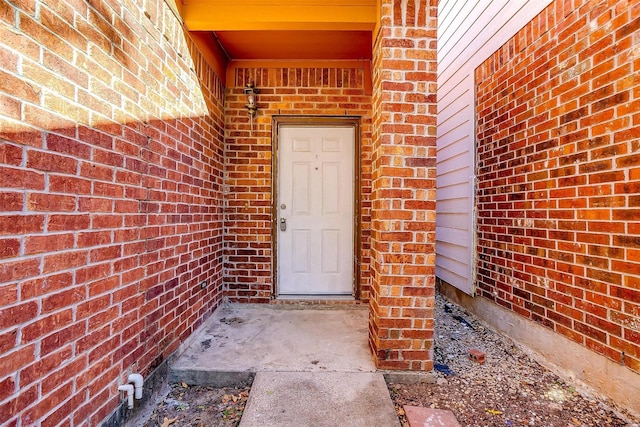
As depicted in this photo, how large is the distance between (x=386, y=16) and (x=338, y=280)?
98.0 inches

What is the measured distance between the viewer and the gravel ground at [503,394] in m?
1.73

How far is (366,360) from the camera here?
218 cm

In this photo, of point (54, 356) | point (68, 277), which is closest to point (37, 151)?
point (68, 277)

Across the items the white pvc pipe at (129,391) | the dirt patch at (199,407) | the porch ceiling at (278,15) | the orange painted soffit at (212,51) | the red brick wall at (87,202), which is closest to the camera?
the red brick wall at (87,202)

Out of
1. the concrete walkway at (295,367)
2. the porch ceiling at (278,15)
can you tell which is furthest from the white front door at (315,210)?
the porch ceiling at (278,15)

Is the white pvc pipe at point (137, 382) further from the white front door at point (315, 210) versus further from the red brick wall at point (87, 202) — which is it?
the white front door at point (315, 210)

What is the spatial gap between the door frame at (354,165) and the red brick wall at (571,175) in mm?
1301

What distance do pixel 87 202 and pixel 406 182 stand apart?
5.73 feet

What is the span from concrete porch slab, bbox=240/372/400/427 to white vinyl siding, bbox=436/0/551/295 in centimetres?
197

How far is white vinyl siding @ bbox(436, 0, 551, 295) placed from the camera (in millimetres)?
3046

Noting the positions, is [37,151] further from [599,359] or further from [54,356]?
[599,359]

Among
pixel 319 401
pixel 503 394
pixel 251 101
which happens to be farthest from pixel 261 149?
pixel 503 394

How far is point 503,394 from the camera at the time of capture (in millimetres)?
1966

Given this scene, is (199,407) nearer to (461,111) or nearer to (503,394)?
(503,394)
